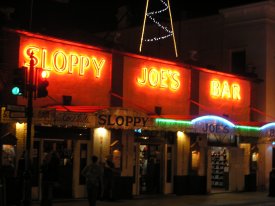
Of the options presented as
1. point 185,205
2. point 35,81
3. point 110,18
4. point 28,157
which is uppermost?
point 110,18

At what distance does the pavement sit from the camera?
21.2 m

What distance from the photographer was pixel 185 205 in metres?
21.4

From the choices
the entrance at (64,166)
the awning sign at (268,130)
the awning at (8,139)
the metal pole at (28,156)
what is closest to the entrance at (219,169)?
the awning sign at (268,130)

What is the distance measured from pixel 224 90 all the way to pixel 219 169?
4108mm

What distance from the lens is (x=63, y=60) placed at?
2134 centimetres

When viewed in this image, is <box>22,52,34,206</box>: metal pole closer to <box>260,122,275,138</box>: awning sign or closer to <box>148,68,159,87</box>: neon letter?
<box>148,68,159,87</box>: neon letter

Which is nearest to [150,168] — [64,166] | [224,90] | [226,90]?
[64,166]

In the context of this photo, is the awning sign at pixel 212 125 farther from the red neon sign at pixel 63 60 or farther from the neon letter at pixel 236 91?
the red neon sign at pixel 63 60

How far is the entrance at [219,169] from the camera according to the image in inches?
1131

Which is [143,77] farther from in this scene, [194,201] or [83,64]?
[194,201]

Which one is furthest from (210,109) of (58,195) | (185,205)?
(58,195)

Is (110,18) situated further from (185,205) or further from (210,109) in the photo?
(185,205)

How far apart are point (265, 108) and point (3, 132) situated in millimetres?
15405

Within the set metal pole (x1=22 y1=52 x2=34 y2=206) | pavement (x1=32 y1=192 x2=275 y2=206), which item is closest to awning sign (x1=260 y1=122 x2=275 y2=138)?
pavement (x1=32 y1=192 x2=275 y2=206)
